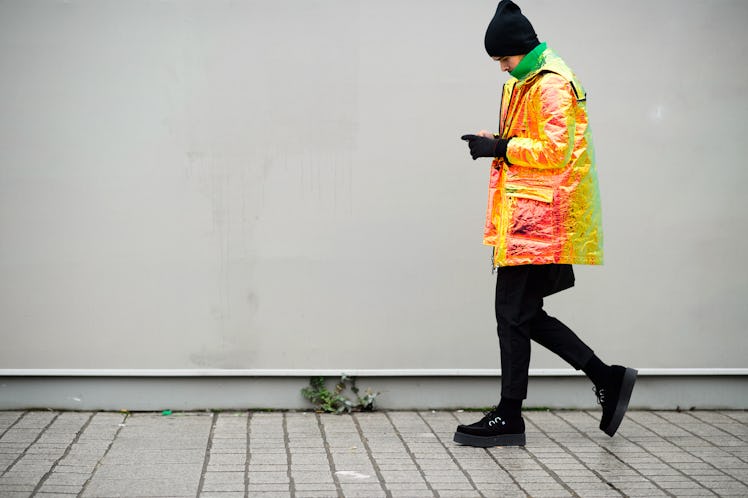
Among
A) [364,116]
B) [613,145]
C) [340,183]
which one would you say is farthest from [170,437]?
[613,145]

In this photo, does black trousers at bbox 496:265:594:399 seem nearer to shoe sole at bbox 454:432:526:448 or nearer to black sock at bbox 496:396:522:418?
black sock at bbox 496:396:522:418

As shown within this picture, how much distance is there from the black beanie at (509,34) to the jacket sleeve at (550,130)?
0.18 meters

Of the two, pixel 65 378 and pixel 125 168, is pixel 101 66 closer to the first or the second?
pixel 125 168

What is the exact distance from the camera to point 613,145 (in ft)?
18.9

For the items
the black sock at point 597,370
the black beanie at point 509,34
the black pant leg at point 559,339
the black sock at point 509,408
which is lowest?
the black sock at point 509,408

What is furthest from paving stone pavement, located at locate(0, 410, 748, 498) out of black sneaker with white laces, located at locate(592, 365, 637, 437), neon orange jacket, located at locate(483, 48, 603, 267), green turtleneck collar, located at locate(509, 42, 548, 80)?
green turtleneck collar, located at locate(509, 42, 548, 80)

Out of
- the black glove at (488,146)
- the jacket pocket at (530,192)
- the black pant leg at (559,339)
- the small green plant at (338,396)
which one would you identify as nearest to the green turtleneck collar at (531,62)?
the black glove at (488,146)

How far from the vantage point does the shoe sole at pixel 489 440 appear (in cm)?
500

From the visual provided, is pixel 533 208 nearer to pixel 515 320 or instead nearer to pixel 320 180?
pixel 515 320

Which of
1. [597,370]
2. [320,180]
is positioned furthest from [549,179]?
[320,180]

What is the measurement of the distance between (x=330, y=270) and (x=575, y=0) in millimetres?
1942

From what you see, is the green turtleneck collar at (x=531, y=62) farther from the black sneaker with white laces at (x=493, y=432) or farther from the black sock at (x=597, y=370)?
the black sneaker with white laces at (x=493, y=432)

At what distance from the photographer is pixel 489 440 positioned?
5004 mm

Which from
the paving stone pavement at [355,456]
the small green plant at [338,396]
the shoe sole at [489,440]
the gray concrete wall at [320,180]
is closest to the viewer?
the paving stone pavement at [355,456]
